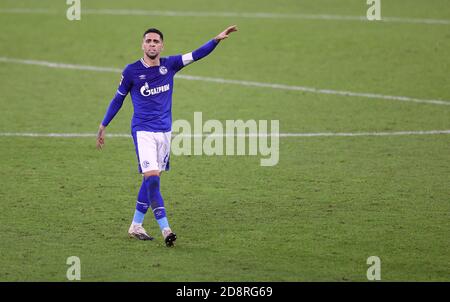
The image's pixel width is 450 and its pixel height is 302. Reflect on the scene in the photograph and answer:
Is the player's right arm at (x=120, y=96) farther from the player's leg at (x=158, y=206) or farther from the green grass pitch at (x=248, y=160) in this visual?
the green grass pitch at (x=248, y=160)

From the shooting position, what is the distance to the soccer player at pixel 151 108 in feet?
35.8

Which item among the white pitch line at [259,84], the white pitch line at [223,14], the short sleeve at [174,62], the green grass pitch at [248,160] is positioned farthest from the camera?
the white pitch line at [223,14]

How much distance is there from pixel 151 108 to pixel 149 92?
19 centimetres

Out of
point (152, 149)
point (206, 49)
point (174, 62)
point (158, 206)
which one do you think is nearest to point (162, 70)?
point (174, 62)

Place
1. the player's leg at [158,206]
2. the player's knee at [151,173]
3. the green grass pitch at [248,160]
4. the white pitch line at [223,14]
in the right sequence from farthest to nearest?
the white pitch line at [223,14] → the player's knee at [151,173] → the player's leg at [158,206] → the green grass pitch at [248,160]

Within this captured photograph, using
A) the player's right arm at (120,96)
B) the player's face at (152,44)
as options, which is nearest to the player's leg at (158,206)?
the player's right arm at (120,96)

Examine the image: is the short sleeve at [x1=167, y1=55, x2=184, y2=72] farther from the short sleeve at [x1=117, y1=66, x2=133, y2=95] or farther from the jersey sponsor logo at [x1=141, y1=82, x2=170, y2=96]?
the short sleeve at [x1=117, y1=66, x2=133, y2=95]

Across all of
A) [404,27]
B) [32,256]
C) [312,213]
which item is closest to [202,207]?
[312,213]

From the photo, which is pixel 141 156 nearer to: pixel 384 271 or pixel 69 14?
pixel 384 271

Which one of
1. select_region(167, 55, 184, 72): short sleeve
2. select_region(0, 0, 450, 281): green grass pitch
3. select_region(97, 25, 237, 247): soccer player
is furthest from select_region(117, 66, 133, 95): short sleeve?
select_region(0, 0, 450, 281): green grass pitch

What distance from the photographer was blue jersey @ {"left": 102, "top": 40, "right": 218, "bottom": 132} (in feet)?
36.3

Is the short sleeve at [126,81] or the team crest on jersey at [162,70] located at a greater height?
the team crest on jersey at [162,70]
